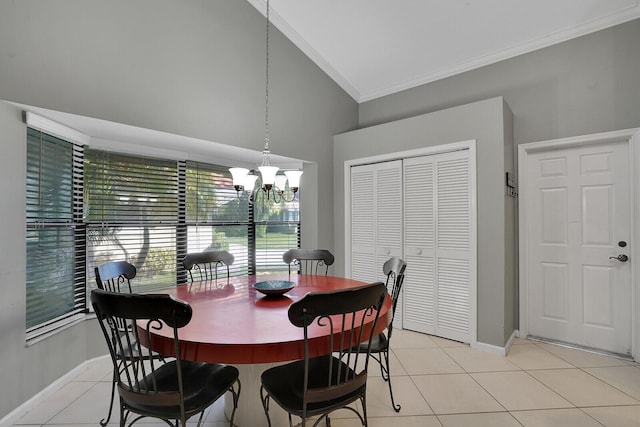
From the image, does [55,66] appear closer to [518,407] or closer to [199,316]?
[199,316]

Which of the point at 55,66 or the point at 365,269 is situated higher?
the point at 55,66

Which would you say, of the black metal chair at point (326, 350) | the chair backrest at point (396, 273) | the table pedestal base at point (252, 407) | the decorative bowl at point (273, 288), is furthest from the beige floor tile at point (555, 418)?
the decorative bowl at point (273, 288)

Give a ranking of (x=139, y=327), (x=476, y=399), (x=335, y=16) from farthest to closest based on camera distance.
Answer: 1. (x=335, y=16)
2. (x=476, y=399)
3. (x=139, y=327)

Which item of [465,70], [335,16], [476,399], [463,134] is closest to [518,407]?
[476,399]

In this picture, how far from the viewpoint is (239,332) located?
4.68 ft

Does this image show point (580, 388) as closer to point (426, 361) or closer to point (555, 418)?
point (555, 418)

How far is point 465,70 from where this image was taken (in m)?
3.67

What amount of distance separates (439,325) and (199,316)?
103 inches

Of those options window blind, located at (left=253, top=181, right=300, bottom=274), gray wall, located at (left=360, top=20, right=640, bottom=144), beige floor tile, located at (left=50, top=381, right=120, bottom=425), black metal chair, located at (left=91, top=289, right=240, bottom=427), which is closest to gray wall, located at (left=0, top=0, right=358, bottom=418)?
beige floor tile, located at (left=50, top=381, right=120, bottom=425)

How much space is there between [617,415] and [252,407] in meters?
2.37

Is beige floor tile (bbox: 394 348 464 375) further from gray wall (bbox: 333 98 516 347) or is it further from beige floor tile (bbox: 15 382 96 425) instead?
beige floor tile (bbox: 15 382 96 425)

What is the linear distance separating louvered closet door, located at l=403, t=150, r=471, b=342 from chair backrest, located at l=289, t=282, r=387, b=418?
191 cm

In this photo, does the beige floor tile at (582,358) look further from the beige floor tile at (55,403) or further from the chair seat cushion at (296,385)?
the beige floor tile at (55,403)

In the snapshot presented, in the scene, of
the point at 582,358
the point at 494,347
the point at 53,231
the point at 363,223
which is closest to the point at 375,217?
the point at 363,223
